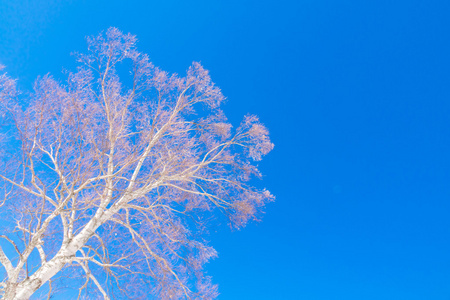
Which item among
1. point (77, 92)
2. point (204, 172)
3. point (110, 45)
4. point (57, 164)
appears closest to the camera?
point (77, 92)

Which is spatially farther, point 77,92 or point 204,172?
point 204,172

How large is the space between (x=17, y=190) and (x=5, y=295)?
2466 mm

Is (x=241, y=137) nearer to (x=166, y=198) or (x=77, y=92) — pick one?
(x=166, y=198)

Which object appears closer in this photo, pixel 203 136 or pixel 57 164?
pixel 57 164

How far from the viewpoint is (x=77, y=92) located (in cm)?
586

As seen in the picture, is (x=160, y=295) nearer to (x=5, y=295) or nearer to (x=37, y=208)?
(x=5, y=295)

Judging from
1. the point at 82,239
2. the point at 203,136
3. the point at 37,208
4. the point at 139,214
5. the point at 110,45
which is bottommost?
the point at 82,239

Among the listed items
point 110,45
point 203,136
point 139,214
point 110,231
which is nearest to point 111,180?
point 139,214

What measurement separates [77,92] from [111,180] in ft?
6.69

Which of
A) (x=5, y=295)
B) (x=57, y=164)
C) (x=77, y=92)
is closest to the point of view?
(x=5, y=295)

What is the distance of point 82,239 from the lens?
608 cm

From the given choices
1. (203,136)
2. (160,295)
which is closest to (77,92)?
(203,136)

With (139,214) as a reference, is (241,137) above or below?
above

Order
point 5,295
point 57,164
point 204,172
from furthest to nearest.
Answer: point 204,172 < point 57,164 < point 5,295
